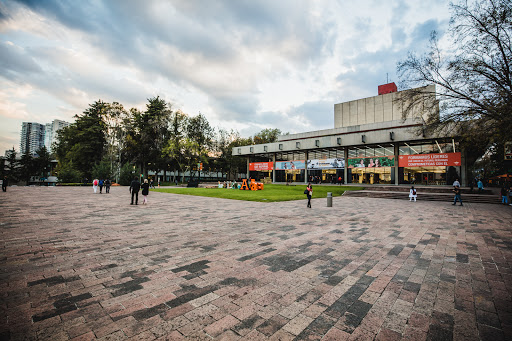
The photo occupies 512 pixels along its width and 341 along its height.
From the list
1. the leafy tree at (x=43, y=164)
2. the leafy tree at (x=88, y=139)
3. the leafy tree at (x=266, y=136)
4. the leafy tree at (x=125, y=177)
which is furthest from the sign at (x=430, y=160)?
the leafy tree at (x=43, y=164)

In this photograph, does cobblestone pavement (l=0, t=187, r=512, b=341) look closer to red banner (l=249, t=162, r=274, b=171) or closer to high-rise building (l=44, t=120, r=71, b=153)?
red banner (l=249, t=162, r=274, b=171)

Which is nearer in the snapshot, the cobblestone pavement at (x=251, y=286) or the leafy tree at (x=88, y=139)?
A: the cobblestone pavement at (x=251, y=286)

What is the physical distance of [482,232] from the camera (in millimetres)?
7152

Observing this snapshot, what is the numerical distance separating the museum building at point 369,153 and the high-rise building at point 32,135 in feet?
638

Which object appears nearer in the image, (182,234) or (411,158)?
(182,234)

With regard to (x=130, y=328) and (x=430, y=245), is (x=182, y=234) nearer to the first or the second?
(x=130, y=328)

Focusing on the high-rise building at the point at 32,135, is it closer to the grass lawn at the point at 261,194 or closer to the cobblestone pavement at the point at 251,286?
the grass lawn at the point at 261,194

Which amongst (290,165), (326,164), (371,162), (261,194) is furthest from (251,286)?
(290,165)

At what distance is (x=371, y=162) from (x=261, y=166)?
22.3 m

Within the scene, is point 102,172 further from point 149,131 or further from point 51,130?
point 51,130

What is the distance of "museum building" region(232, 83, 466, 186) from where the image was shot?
29234 millimetres

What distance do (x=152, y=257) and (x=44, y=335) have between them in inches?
94.7

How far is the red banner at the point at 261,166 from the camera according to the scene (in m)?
46.3

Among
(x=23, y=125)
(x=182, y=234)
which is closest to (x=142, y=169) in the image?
(x=182, y=234)
